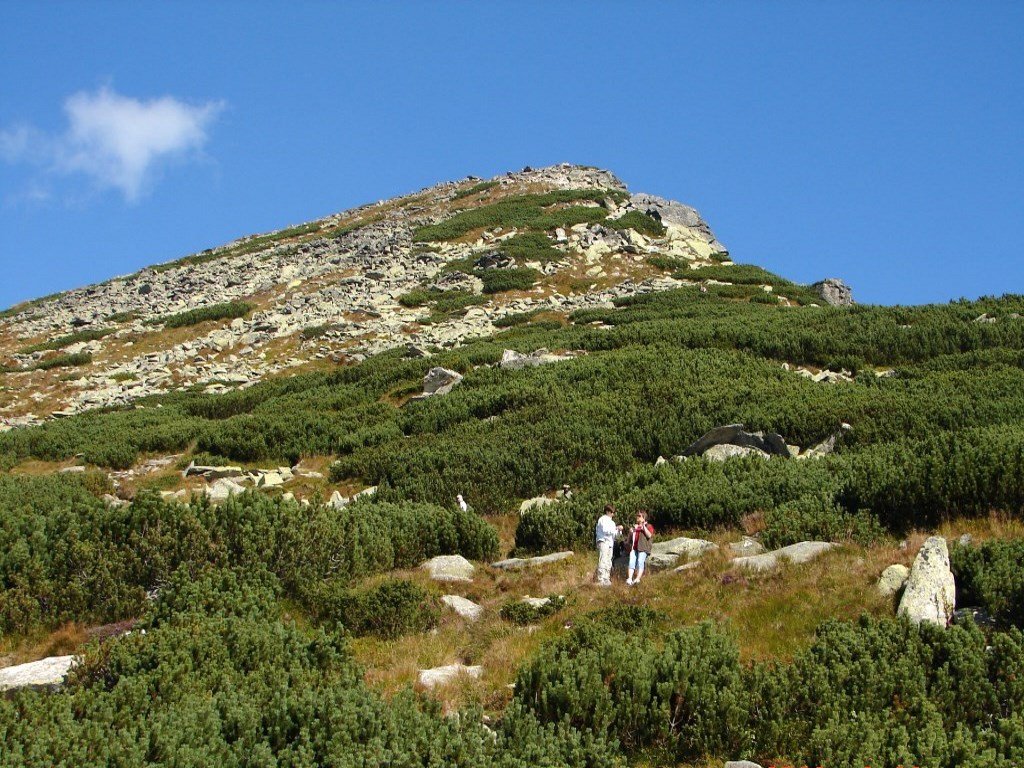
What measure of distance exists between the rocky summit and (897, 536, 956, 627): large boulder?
2413cm

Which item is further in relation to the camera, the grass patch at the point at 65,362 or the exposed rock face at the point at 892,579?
the grass patch at the point at 65,362

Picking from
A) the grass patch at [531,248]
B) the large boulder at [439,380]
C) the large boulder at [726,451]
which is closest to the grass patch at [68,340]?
the grass patch at [531,248]

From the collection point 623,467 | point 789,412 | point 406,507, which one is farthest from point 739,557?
point 789,412

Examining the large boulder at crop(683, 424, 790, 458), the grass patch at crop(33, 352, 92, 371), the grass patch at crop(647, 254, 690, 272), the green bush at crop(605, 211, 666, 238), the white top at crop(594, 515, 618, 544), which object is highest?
the green bush at crop(605, 211, 666, 238)

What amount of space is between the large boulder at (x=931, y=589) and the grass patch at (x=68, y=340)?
3937cm

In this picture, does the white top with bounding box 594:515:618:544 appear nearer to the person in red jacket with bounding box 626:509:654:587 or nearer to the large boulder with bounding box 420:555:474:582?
the person in red jacket with bounding box 626:509:654:587

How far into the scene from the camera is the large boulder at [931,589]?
6.90 meters

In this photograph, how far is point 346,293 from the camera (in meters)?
41.4

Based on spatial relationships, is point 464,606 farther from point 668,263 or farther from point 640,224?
point 640,224

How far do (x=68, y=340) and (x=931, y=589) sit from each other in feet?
132

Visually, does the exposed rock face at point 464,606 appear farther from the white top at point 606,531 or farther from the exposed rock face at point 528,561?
the white top at point 606,531

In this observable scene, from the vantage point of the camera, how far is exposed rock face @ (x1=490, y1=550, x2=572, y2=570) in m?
10.5

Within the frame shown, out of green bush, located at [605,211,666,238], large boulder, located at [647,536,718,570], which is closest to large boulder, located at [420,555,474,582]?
large boulder, located at [647,536,718,570]

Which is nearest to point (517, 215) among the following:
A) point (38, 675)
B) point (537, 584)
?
point (537, 584)
